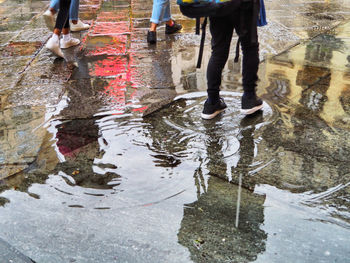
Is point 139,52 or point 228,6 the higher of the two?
point 228,6

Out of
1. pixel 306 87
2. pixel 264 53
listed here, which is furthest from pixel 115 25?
pixel 306 87

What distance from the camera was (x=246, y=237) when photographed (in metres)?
2.38

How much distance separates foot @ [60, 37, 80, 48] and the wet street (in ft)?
0.85

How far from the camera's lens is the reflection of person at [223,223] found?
2275 millimetres

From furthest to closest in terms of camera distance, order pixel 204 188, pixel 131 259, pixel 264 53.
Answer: pixel 264 53 → pixel 204 188 → pixel 131 259

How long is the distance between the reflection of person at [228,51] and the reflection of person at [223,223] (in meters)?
0.93

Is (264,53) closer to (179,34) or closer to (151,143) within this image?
(179,34)

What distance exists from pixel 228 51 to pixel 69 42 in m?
3.20

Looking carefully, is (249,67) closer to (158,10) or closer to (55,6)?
(158,10)

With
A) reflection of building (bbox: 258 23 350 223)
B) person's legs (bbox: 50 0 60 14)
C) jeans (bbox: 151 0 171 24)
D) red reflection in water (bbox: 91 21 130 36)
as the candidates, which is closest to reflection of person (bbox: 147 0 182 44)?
jeans (bbox: 151 0 171 24)

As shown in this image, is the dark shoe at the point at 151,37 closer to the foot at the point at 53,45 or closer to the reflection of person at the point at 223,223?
the foot at the point at 53,45

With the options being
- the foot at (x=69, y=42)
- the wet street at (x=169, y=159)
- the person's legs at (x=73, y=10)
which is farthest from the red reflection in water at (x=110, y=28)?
the wet street at (x=169, y=159)

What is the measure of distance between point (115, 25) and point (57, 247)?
17.9ft

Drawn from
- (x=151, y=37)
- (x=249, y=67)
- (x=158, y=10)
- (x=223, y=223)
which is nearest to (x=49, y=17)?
(x=151, y=37)
